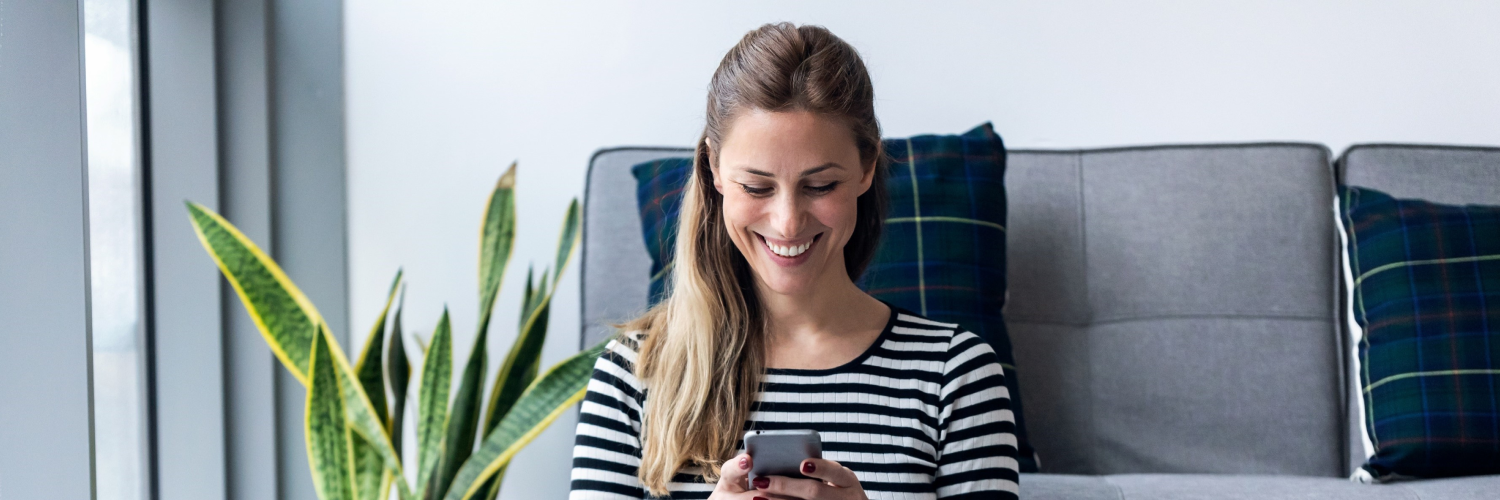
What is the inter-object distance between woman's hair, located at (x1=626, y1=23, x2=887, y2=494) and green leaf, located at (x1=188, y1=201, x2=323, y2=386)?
1.90 ft

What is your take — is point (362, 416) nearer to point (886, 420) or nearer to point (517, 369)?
point (517, 369)

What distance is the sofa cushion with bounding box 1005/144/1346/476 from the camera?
1534 mm

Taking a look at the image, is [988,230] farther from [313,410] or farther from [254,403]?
[254,403]

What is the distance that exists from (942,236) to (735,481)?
713 millimetres

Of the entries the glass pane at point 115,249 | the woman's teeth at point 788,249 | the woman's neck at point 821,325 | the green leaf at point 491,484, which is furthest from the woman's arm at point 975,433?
the glass pane at point 115,249

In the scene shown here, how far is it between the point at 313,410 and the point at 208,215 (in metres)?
0.32

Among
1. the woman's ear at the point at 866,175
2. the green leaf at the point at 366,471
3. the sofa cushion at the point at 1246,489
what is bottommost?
the sofa cushion at the point at 1246,489

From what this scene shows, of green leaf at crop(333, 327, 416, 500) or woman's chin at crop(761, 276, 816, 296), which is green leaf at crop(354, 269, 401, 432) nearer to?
green leaf at crop(333, 327, 416, 500)

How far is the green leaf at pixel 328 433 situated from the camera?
4.40ft

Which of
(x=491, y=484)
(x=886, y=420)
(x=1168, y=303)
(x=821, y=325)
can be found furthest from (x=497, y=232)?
(x=1168, y=303)

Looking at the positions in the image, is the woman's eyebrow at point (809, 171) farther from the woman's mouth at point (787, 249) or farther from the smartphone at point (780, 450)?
the smartphone at point (780, 450)

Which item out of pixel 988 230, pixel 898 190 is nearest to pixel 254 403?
pixel 898 190

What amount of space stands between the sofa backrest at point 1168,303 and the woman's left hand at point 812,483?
799 mm

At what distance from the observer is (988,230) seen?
150 centimetres
